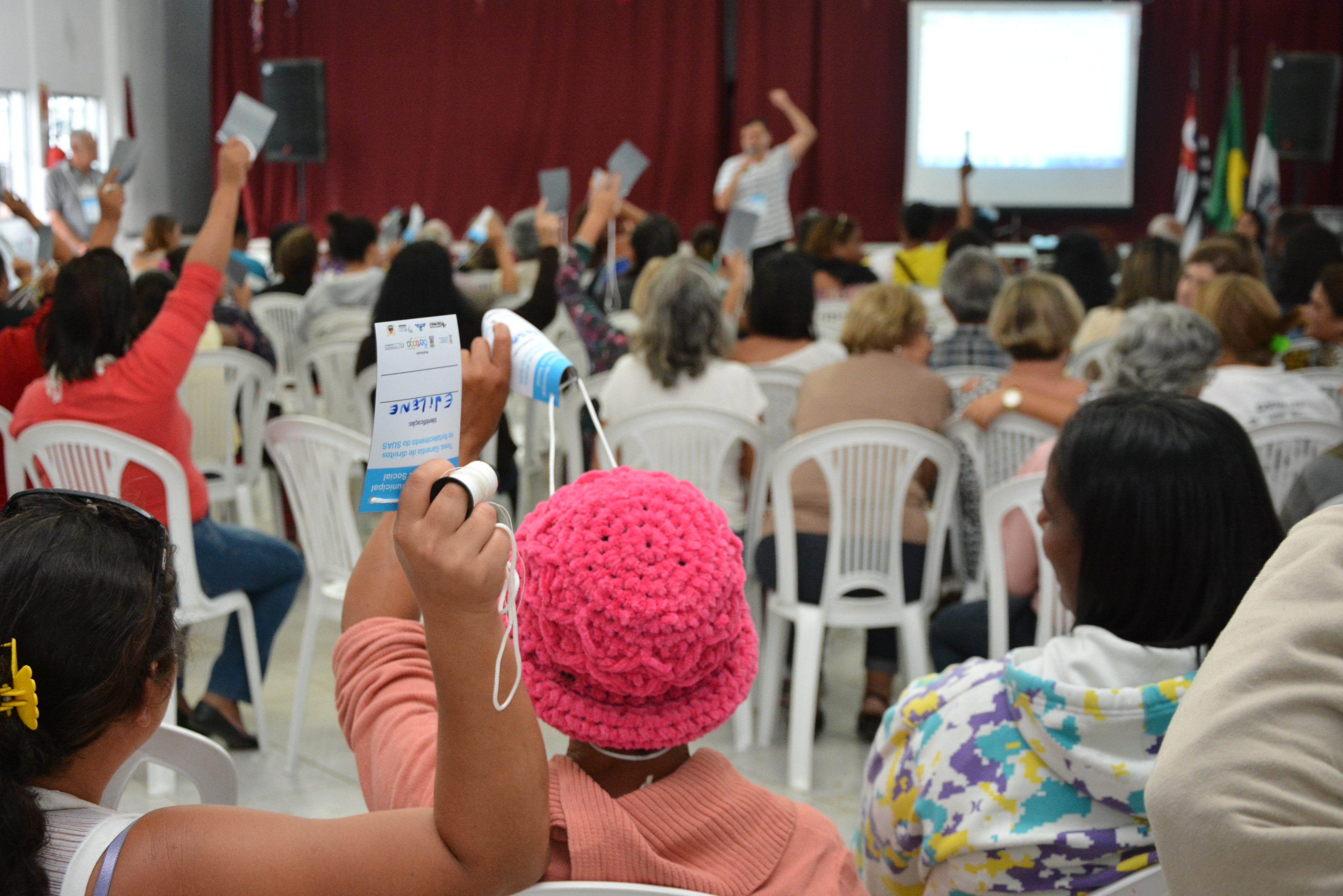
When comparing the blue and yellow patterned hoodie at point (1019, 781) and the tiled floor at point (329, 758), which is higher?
the blue and yellow patterned hoodie at point (1019, 781)

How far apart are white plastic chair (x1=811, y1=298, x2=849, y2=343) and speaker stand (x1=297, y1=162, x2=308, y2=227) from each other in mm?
5389

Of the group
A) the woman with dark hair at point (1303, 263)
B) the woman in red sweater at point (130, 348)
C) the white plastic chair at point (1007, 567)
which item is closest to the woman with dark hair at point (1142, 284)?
the woman with dark hair at point (1303, 263)

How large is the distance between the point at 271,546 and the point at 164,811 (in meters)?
2.14

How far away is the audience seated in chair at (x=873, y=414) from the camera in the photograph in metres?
2.90

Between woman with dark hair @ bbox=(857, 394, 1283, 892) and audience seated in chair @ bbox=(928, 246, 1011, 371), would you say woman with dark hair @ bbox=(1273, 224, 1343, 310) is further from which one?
woman with dark hair @ bbox=(857, 394, 1283, 892)

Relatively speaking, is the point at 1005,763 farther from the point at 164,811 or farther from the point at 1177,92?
the point at 1177,92

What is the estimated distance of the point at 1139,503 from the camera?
4.38 ft

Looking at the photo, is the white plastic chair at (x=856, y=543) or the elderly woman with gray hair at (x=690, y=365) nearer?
the white plastic chair at (x=856, y=543)

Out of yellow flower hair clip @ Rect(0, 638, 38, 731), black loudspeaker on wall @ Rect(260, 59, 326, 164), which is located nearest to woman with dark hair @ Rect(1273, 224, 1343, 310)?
yellow flower hair clip @ Rect(0, 638, 38, 731)

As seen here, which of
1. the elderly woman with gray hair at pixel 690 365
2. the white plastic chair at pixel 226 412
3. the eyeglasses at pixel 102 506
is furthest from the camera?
the white plastic chair at pixel 226 412

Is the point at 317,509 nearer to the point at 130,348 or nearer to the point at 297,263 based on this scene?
the point at 130,348

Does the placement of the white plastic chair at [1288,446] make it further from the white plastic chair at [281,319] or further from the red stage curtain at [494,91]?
the red stage curtain at [494,91]

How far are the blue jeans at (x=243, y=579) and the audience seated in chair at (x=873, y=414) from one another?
46.6 inches

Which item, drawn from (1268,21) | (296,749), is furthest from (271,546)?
(1268,21)
